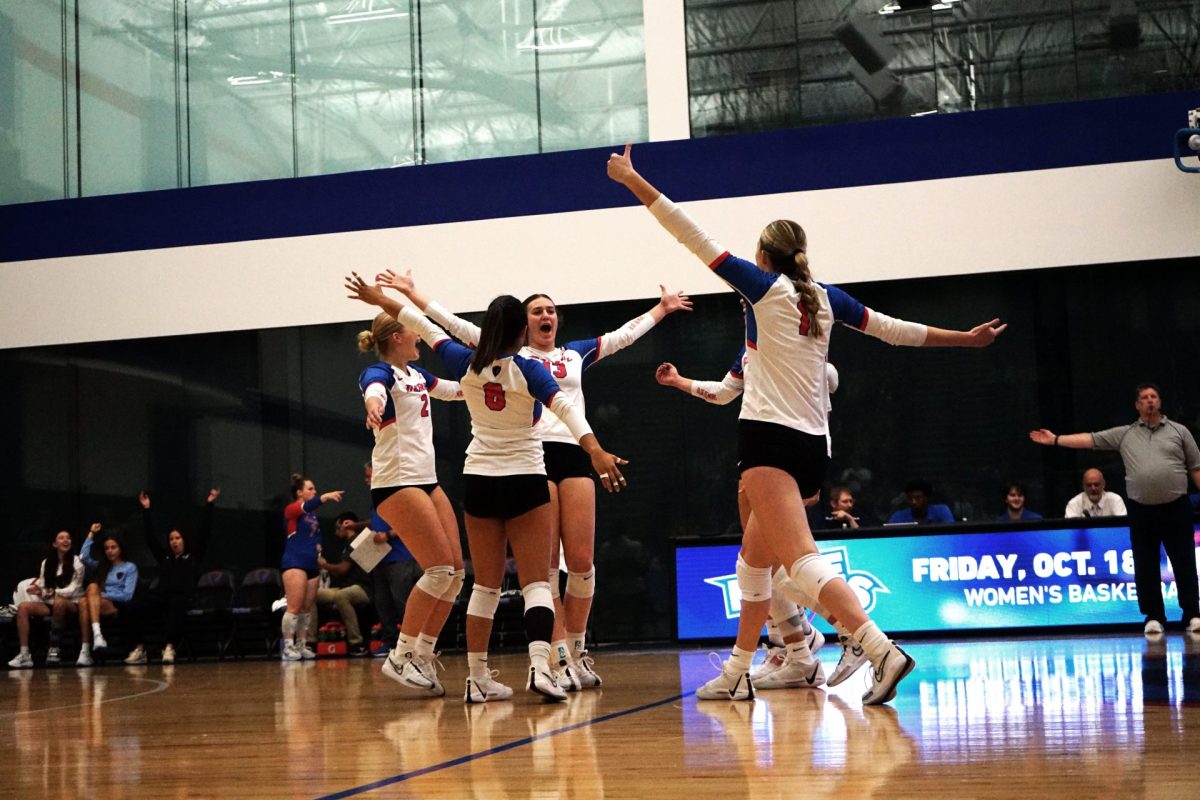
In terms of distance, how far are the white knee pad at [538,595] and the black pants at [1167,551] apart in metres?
6.11

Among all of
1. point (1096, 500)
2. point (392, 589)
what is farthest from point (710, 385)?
point (1096, 500)

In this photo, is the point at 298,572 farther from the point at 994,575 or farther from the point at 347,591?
the point at 994,575

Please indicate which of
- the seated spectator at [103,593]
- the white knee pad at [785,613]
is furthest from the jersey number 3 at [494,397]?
the seated spectator at [103,593]

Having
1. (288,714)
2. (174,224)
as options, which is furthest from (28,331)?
(288,714)

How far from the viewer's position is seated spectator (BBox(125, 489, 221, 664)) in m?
13.4

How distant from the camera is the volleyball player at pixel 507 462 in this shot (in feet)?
17.8

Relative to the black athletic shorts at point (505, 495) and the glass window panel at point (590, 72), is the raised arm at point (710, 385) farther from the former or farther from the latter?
the glass window panel at point (590, 72)

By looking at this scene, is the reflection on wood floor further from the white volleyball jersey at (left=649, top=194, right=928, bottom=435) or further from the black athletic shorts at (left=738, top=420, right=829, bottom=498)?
the white volleyball jersey at (left=649, top=194, right=928, bottom=435)

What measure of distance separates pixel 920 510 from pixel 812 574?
7459 millimetres

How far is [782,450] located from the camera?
15.7ft

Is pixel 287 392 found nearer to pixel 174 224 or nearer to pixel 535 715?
pixel 174 224

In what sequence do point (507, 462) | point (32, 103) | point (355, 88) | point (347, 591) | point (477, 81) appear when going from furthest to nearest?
point (32, 103) < point (355, 88) < point (477, 81) < point (347, 591) < point (507, 462)

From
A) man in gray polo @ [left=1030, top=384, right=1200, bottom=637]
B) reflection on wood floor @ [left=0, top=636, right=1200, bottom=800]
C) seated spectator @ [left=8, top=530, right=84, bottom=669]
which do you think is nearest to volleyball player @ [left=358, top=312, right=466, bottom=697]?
A: reflection on wood floor @ [left=0, top=636, right=1200, bottom=800]

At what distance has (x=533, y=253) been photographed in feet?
45.1
